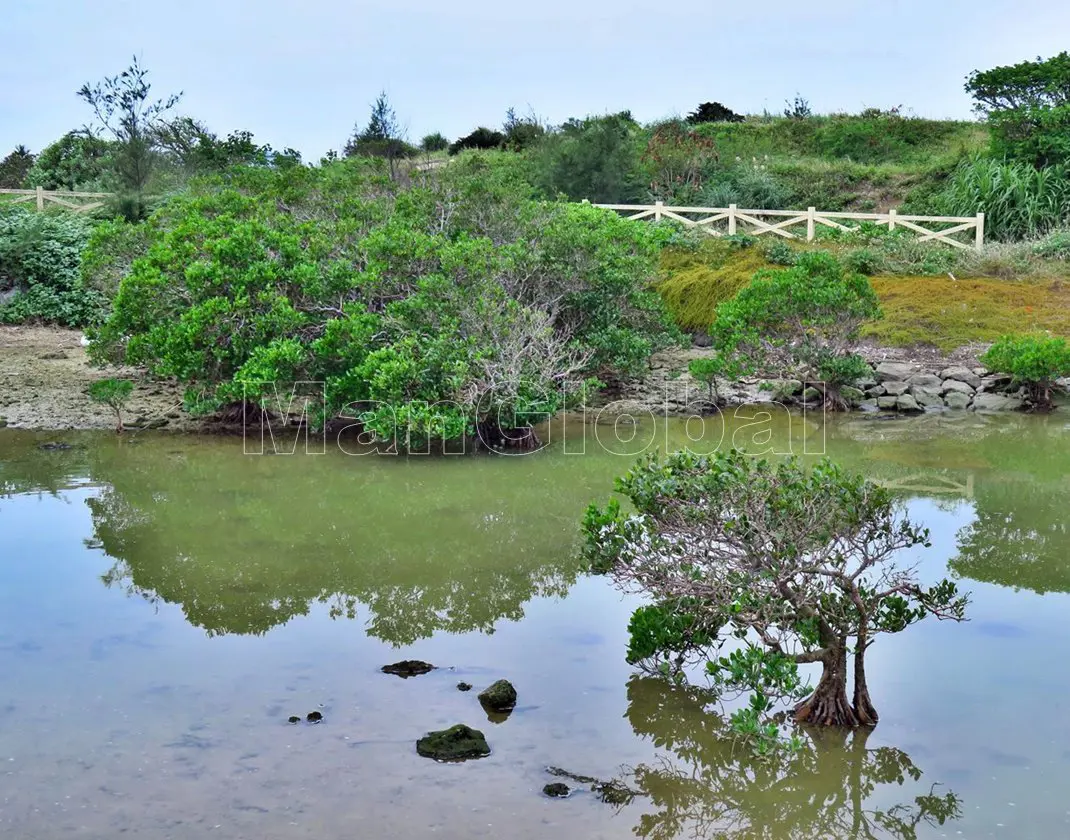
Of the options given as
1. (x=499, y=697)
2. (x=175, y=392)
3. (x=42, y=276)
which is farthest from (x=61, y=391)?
(x=499, y=697)

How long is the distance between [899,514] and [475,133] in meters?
30.5

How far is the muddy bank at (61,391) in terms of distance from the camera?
55.1 feet

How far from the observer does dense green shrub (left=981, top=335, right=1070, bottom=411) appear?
16.8 m

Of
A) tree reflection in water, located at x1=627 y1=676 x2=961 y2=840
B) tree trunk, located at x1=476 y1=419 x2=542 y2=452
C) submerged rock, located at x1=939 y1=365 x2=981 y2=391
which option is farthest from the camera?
submerged rock, located at x1=939 y1=365 x2=981 y2=391

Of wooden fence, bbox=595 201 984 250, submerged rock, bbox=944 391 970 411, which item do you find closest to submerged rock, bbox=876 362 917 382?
submerged rock, bbox=944 391 970 411

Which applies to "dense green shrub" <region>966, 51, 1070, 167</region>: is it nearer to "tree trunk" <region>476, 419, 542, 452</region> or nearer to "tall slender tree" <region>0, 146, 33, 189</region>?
"tree trunk" <region>476, 419, 542, 452</region>

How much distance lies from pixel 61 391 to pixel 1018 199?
64.7 feet

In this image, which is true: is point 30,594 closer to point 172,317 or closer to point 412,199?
point 172,317

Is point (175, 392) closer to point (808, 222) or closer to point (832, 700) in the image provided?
point (832, 700)

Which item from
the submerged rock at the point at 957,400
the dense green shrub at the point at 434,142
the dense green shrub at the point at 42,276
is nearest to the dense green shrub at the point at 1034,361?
the submerged rock at the point at 957,400

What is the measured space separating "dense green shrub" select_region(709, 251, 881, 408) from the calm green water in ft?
13.0

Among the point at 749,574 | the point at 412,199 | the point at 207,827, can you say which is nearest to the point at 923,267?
the point at 412,199

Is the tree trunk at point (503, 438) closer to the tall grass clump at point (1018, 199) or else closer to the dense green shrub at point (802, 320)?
the dense green shrub at point (802, 320)

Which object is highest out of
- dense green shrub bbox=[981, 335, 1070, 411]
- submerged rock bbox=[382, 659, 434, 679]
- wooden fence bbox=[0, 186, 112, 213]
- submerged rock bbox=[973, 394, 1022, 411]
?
wooden fence bbox=[0, 186, 112, 213]
